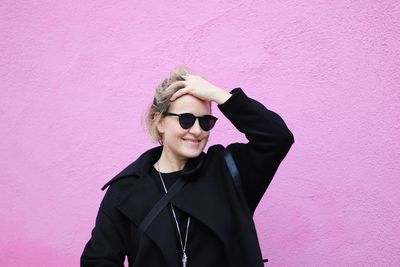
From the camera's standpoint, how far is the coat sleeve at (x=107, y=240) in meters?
1.90

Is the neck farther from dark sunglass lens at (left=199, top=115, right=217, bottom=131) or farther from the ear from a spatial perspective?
dark sunglass lens at (left=199, top=115, right=217, bottom=131)

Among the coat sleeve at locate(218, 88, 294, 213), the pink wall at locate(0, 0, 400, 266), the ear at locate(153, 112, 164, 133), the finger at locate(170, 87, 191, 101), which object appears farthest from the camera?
the pink wall at locate(0, 0, 400, 266)

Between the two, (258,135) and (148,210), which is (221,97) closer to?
(258,135)

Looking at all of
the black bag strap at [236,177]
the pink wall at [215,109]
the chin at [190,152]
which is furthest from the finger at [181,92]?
the pink wall at [215,109]

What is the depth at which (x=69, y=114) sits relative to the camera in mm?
2990

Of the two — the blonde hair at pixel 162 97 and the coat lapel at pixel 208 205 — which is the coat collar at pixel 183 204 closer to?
the coat lapel at pixel 208 205

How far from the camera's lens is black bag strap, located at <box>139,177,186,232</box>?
1.84 metres

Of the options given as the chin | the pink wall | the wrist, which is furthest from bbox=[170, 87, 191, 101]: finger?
the pink wall

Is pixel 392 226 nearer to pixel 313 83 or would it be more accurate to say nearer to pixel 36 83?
pixel 313 83

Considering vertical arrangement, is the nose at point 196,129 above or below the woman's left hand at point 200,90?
below

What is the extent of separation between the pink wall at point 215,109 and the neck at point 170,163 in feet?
2.65

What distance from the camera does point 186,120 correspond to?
72.5 inches

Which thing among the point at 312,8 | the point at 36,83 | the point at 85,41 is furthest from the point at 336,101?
the point at 36,83

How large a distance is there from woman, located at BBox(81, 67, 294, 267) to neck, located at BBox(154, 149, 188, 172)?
48 millimetres
